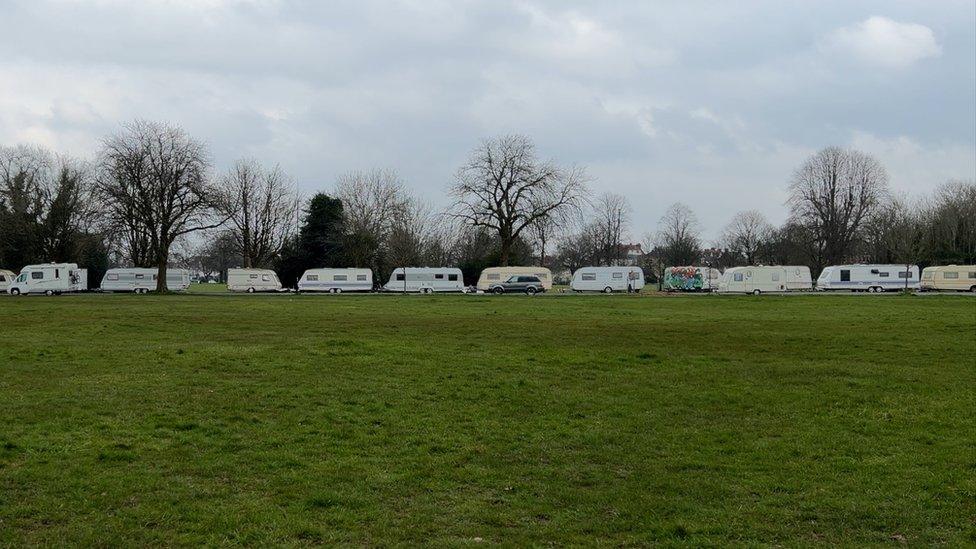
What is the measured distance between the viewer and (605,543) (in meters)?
5.39

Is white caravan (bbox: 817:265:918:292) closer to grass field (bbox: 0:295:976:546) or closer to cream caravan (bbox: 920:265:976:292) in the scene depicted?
cream caravan (bbox: 920:265:976:292)

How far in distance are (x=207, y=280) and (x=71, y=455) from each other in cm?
15518

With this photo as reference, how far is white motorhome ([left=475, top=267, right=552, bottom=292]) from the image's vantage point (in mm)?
61594

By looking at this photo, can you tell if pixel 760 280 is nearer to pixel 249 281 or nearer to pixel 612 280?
pixel 612 280

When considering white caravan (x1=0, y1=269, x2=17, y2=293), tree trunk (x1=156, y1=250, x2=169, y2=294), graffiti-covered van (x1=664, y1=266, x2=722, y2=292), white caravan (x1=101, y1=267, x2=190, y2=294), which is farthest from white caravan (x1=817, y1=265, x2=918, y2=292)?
white caravan (x1=0, y1=269, x2=17, y2=293)

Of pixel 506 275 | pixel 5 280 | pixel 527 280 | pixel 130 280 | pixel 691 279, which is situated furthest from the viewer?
pixel 691 279

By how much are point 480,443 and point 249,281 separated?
2376 inches

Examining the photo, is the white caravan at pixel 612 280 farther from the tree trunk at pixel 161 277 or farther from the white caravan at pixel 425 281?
the tree trunk at pixel 161 277

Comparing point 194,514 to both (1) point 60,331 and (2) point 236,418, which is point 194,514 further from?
(1) point 60,331

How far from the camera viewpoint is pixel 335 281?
63375mm

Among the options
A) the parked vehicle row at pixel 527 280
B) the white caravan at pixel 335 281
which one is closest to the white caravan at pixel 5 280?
the parked vehicle row at pixel 527 280

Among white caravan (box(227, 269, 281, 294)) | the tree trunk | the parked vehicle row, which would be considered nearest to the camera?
the parked vehicle row

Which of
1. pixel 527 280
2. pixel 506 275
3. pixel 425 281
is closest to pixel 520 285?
pixel 527 280

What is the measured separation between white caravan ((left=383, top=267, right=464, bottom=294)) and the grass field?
4392cm
